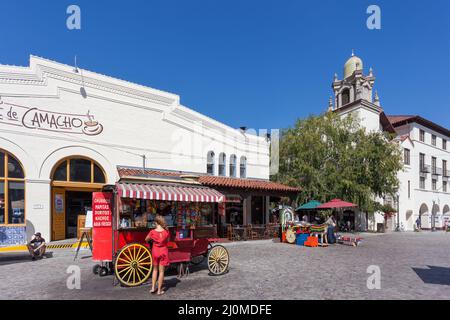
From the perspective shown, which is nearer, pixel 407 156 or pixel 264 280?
pixel 264 280

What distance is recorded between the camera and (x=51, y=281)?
7.74 metres

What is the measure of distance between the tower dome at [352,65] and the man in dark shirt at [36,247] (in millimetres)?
33822

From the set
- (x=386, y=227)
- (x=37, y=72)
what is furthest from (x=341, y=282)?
(x=386, y=227)

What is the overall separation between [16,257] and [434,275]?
13569 millimetres

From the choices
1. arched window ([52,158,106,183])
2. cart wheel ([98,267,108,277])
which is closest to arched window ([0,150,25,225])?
arched window ([52,158,106,183])

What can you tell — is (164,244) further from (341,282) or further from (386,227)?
(386,227)

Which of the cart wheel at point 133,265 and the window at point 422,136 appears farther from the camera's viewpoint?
the window at point 422,136

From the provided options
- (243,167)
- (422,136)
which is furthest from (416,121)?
(243,167)

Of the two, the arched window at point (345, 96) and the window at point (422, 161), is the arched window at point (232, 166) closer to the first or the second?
Answer: the arched window at point (345, 96)

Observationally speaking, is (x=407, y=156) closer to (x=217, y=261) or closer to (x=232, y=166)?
(x=232, y=166)

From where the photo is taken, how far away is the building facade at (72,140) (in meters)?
13.2

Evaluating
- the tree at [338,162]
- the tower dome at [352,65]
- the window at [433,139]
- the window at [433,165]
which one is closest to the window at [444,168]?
the window at [433,165]

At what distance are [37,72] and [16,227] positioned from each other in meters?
6.85

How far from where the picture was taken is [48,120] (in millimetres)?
13938
